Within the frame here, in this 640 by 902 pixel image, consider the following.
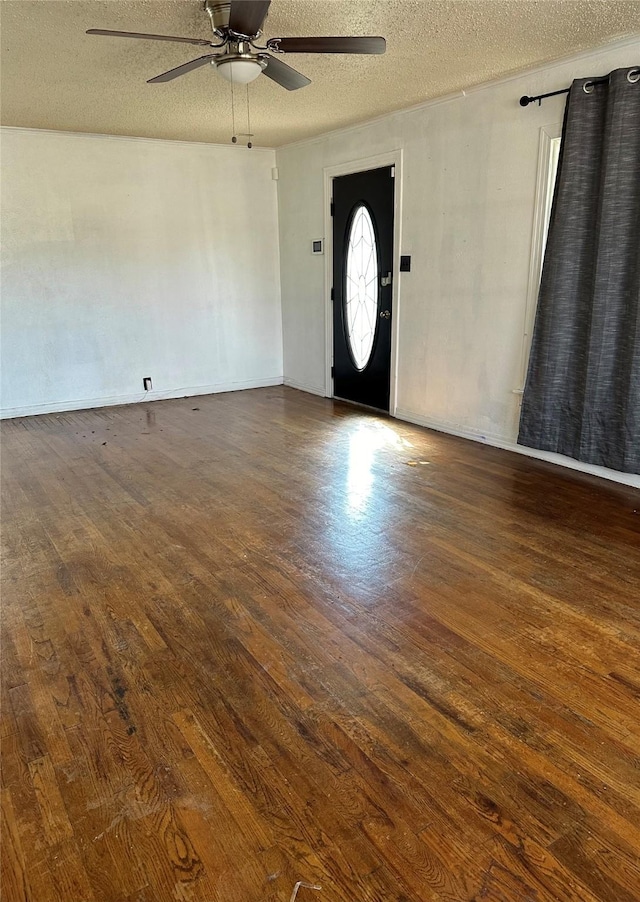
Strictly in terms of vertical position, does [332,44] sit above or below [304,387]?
above

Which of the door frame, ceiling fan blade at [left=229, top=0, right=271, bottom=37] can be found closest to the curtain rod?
the door frame

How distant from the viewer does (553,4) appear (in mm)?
2902

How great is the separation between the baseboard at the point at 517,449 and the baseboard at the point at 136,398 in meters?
2.15

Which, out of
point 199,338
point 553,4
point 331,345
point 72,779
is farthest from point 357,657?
point 199,338

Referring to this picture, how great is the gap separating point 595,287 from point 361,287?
101 inches

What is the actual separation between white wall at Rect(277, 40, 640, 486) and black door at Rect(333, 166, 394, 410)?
22 cm

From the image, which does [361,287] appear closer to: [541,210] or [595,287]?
[541,210]

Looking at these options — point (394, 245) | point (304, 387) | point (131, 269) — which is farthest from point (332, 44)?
point (304, 387)

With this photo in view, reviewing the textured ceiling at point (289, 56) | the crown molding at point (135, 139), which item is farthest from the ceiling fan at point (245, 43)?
the crown molding at point (135, 139)

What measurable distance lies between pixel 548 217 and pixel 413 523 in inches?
90.7

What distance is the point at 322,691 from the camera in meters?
2.05

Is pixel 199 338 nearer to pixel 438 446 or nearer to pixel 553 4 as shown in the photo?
pixel 438 446

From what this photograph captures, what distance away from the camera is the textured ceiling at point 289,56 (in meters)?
2.92

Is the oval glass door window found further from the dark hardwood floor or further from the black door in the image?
the dark hardwood floor
